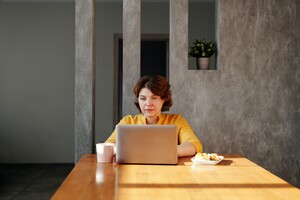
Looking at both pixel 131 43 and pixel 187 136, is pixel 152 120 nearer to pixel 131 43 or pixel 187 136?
pixel 187 136

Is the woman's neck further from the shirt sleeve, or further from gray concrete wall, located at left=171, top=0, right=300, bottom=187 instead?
gray concrete wall, located at left=171, top=0, right=300, bottom=187

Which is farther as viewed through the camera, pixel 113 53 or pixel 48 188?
pixel 113 53

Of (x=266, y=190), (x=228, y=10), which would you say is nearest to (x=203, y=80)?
(x=228, y=10)

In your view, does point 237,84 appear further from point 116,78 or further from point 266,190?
point 116,78

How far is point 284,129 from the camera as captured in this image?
4.43 m

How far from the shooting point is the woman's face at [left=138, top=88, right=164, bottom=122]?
296 cm

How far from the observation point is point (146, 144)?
2254mm

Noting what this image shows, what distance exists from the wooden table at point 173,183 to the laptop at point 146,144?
0.05 m

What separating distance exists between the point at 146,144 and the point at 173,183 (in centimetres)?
48

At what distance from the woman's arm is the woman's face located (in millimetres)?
421

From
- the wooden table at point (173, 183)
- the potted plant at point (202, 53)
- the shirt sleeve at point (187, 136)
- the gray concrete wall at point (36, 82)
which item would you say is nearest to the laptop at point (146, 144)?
the wooden table at point (173, 183)

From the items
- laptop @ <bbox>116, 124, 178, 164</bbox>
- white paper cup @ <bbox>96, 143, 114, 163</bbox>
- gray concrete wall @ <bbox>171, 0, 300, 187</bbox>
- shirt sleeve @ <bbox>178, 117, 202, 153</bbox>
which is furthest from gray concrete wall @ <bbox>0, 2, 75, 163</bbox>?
laptop @ <bbox>116, 124, 178, 164</bbox>

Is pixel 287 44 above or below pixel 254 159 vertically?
above

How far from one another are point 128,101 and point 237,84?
3.56 ft
